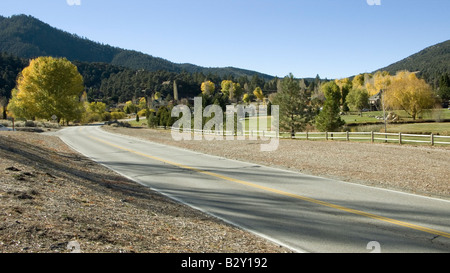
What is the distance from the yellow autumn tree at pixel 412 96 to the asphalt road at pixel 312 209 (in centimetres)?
5685

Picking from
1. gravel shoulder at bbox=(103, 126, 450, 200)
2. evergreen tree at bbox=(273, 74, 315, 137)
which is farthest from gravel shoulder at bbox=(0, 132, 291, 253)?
evergreen tree at bbox=(273, 74, 315, 137)

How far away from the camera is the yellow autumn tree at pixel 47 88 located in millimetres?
56500

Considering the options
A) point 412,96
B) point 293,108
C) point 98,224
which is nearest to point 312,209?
point 98,224

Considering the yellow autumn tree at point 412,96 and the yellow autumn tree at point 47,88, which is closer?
the yellow autumn tree at point 47,88

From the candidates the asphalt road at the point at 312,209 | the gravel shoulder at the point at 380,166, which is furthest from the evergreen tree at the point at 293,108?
the asphalt road at the point at 312,209

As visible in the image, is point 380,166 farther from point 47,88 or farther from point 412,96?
point 47,88

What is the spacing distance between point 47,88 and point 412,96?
6945cm

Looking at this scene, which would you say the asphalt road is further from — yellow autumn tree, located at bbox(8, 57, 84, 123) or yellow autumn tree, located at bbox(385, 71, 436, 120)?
yellow autumn tree, located at bbox(385, 71, 436, 120)

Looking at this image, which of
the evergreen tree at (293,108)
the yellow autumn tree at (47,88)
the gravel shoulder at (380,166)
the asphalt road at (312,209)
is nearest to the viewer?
the asphalt road at (312,209)

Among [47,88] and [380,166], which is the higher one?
[47,88]

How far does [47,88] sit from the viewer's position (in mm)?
57500

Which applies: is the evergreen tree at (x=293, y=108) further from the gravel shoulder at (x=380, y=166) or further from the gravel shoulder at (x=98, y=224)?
the gravel shoulder at (x=98, y=224)

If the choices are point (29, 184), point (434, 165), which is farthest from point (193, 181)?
point (434, 165)

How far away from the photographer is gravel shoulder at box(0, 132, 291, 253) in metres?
4.89
